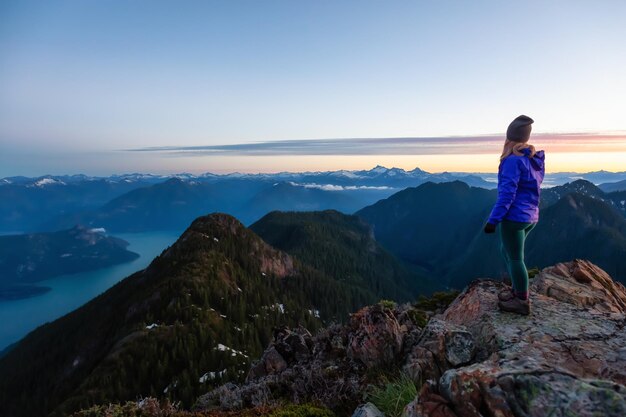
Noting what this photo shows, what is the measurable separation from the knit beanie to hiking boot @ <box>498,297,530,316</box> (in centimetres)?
437

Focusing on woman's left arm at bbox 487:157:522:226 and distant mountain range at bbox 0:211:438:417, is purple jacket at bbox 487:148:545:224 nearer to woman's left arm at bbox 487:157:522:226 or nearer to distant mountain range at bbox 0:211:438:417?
woman's left arm at bbox 487:157:522:226

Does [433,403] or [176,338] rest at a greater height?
[433,403]

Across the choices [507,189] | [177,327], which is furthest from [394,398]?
[177,327]

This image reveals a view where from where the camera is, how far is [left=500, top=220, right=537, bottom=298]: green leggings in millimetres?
9172

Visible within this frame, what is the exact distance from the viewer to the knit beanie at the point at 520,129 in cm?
928

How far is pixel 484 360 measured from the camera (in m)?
7.93

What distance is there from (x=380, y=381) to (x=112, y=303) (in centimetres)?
15261

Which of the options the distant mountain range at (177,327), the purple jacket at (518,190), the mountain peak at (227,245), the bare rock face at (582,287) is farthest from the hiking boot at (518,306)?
the mountain peak at (227,245)

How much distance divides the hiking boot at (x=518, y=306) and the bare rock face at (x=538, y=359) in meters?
0.21

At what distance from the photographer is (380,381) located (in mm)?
8398

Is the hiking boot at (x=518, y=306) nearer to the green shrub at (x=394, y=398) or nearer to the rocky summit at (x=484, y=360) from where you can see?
the rocky summit at (x=484, y=360)

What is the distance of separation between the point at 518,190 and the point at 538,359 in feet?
15.8

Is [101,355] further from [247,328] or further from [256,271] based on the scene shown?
[256,271]

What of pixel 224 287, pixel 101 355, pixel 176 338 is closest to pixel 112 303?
pixel 101 355
